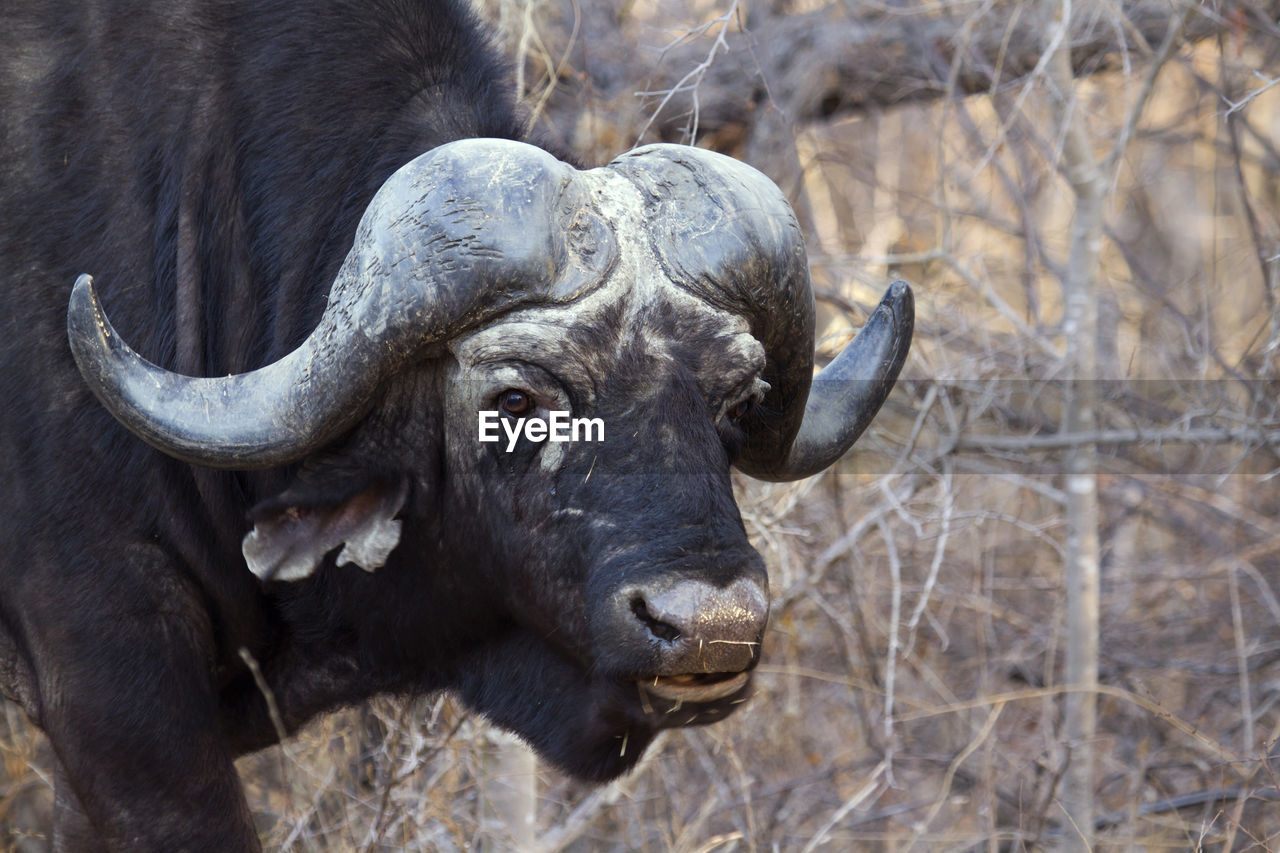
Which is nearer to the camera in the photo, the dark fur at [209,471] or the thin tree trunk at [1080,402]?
the dark fur at [209,471]

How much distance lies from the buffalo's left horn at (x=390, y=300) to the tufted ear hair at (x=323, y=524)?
19 centimetres

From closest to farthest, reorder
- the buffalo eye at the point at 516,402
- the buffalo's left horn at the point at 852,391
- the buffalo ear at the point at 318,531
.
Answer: the buffalo eye at the point at 516,402, the buffalo ear at the point at 318,531, the buffalo's left horn at the point at 852,391

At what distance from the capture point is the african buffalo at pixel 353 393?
294 cm

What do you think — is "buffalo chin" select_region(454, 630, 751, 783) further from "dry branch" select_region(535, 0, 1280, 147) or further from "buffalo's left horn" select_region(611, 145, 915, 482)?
"dry branch" select_region(535, 0, 1280, 147)

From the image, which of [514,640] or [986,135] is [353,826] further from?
[986,135]

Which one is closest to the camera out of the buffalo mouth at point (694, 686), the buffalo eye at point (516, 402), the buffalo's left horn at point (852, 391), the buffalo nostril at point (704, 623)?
the buffalo nostril at point (704, 623)

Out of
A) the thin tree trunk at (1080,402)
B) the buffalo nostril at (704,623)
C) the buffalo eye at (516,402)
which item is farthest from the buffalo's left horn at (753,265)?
the thin tree trunk at (1080,402)

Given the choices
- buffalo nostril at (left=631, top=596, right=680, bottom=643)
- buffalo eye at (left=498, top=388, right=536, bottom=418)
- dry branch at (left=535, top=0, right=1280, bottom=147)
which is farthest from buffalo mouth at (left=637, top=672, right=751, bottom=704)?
dry branch at (left=535, top=0, right=1280, bottom=147)

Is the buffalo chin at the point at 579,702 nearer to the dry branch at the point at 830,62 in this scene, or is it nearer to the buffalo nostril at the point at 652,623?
the buffalo nostril at the point at 652,623

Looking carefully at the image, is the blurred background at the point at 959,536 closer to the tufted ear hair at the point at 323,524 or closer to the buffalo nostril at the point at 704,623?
the tufted ear hair at the point at 323,524

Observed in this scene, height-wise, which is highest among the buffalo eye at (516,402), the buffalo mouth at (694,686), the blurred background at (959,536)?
the buffalo eye at (516,402)

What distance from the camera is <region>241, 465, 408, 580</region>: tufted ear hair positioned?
3252 mm

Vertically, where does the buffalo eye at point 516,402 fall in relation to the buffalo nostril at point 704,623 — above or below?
above

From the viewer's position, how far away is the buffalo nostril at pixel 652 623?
2797 millimetres
